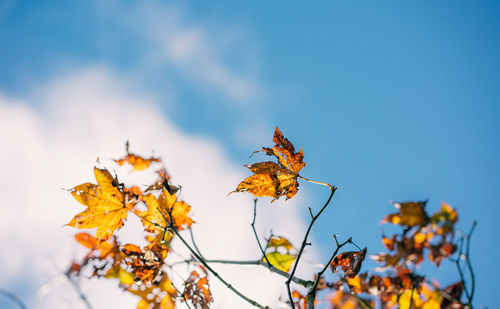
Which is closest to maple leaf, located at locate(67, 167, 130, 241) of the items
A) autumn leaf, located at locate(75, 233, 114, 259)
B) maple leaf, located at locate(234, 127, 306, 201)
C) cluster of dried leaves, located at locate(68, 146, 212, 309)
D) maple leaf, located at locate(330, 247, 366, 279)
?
cluster of dried leaves, located at locate(68, 146, 212, 309)

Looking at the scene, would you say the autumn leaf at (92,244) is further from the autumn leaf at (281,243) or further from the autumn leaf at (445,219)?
the autumn leaf at (445,219)

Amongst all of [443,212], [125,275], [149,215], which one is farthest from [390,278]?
[125,275]

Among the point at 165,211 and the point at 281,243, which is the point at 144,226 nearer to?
the point at 165,211

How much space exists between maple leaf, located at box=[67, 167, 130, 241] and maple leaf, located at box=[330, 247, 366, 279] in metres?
1.70

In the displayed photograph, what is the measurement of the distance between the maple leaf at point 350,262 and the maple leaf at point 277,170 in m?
0.62

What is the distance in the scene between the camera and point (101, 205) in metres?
2.27

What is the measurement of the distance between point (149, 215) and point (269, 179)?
44.9 inches

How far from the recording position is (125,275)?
2.89 metres

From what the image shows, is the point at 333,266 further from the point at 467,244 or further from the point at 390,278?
the point at 390,278

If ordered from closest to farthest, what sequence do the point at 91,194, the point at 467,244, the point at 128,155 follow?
1. the point at 467,244
2. the point at 91,194
3. the point at 128,155

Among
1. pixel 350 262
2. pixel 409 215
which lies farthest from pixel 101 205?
pixel 409 215

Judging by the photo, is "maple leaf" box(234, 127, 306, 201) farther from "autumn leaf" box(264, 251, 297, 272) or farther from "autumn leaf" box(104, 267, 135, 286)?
"autumn leaf" box(104, 267, 135, 286)

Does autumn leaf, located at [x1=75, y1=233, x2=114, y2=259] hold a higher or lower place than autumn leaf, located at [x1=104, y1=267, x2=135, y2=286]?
higher

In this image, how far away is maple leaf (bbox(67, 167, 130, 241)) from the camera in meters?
2.18
